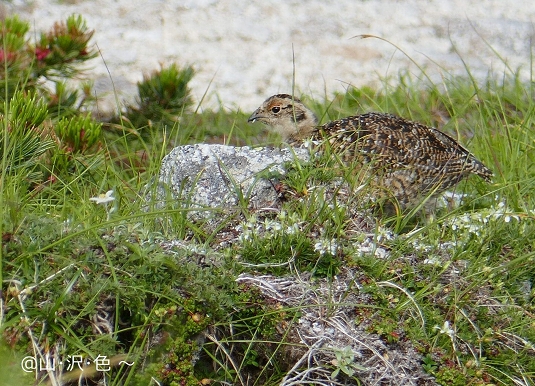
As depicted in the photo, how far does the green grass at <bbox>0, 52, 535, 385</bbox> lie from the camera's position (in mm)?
3600

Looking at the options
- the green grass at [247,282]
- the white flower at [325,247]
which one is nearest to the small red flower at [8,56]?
the green grass at [247,282]

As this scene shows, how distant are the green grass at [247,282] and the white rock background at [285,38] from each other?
3.81 meters

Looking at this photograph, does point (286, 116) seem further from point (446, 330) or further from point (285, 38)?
point (285, 38)

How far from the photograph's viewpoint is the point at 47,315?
3.49 metres

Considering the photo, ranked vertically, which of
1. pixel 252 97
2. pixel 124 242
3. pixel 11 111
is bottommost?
pixel 252 97

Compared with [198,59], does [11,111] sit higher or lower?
higher

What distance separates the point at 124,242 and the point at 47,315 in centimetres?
50

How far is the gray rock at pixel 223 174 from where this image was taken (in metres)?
4.69

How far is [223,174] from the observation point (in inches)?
191

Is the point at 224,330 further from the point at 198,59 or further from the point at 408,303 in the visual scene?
the point at 198,59

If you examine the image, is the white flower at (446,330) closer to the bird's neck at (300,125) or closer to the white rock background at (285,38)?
the bird's neck at (300,125)

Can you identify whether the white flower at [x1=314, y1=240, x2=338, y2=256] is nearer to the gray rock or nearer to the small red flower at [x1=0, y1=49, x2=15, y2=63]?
the gray rock

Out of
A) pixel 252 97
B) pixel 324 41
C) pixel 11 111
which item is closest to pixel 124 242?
pixel 11 111

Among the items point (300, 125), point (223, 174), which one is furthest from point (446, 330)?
point (300, 125)
